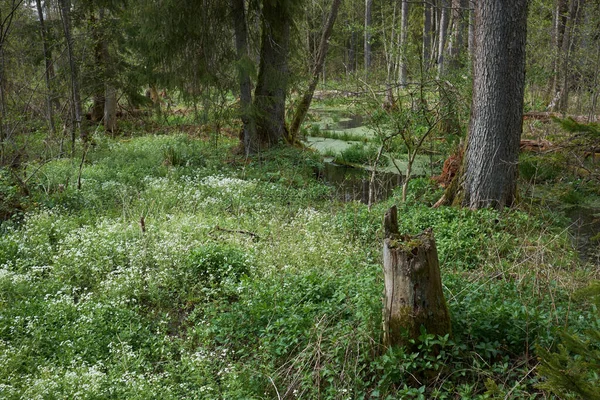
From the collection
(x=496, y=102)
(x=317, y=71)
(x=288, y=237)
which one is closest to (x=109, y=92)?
(x=317, y=71)

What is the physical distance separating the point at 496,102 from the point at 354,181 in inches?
192

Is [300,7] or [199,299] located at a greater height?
[300,7]

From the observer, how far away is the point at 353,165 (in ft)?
41.1

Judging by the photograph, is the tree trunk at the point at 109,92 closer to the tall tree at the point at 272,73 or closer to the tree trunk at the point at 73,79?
the tree trunk at the point at 73,79

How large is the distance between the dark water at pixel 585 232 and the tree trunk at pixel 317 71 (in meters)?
6.12

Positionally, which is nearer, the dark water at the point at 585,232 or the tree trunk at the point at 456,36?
the dark water at the point at 585,232

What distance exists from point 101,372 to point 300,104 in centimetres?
961

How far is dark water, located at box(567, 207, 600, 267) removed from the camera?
6.64 meters

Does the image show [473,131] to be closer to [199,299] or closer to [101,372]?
[199,299]

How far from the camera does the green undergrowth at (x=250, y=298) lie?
3.81m

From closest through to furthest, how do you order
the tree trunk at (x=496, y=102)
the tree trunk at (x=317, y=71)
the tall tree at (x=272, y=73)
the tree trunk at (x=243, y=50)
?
the tree trunk at (x=496, y=102), the tree trunk at (x=243, y=50), the tall tree at (x=272, y=73), the tree trunk at (x=317, y=71)

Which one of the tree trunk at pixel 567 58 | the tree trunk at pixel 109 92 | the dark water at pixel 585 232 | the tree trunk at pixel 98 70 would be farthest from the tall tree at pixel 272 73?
the tree trunk at pixel 567 58

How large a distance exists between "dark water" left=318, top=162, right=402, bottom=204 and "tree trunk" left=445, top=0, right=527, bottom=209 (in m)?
2.62

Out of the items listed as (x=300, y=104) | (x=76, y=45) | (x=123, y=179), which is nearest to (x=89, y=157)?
(x=123, y=179)
